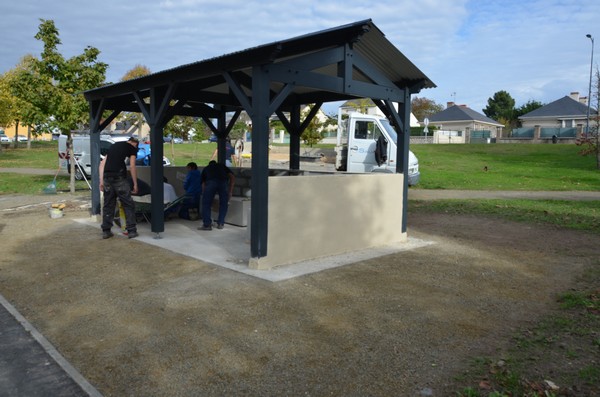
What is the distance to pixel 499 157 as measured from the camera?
33.5 meters

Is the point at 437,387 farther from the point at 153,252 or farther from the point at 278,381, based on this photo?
the point at 153,252

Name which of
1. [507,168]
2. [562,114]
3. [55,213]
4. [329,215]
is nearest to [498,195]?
[329,215]

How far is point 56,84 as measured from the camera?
15.4 m

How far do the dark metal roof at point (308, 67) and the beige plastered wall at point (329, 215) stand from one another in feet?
4.63

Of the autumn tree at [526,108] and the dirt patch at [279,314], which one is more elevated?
the autumn tree at [526,108]

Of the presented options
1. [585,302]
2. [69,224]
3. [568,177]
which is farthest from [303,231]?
[568,177]

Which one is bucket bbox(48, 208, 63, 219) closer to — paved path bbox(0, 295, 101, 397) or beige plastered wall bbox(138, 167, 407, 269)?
beige plastered wall bbox(138, 167, 407, 269)

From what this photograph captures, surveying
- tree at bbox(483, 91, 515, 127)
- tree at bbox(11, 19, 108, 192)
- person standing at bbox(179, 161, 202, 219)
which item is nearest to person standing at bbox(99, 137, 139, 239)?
person standing at bbox(179, 161, 202, 219)

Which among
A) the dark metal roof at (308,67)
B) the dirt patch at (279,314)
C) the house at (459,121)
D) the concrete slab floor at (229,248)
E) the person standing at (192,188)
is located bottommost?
the dirt patch at (279,314)

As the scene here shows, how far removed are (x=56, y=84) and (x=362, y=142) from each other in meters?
9.67

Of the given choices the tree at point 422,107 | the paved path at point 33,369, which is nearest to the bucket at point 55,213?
the paved path at point 33,369

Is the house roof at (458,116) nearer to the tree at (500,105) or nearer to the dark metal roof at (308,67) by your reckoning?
the tree at (500,105)

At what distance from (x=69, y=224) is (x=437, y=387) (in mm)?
8826

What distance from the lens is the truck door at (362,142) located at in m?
14.5
